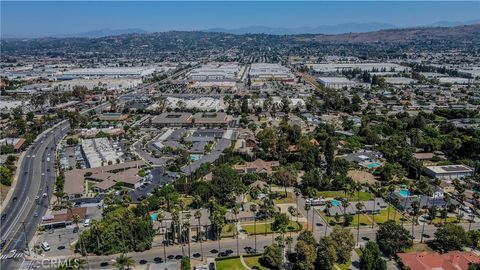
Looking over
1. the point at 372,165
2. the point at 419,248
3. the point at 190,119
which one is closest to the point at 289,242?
the point at 419,248

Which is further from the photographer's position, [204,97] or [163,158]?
[204,97]

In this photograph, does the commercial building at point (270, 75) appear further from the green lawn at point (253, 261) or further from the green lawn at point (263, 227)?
the green lawn at point (253, 261)

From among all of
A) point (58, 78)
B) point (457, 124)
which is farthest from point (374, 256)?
point (58, 78)

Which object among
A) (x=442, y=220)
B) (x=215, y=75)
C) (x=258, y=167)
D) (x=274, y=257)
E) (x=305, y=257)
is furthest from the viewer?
(x=215, y=75)

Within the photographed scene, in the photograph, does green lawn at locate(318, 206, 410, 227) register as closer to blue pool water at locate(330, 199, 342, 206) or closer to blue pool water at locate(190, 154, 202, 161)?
blue pool water at locate(330, 199, 342, 206)

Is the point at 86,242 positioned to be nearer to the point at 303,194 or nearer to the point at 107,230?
the point at 107,230

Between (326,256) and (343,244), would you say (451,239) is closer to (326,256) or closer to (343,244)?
(343,244)

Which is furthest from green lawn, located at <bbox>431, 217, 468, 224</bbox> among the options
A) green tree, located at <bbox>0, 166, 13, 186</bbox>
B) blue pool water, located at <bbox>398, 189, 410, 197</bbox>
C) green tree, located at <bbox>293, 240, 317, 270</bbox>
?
green tree, located at <bbox>0, 166, 13, 186</bbox>
